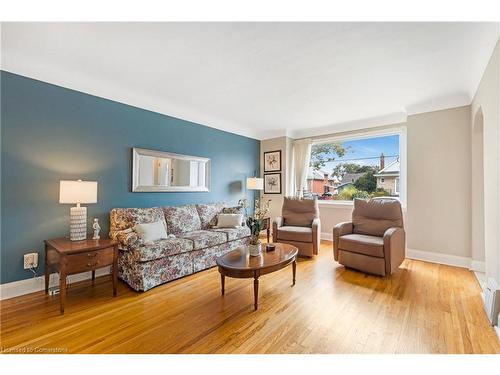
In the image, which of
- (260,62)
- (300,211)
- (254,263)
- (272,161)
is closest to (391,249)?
(300,211)

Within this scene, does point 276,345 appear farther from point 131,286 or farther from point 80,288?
point 80,288

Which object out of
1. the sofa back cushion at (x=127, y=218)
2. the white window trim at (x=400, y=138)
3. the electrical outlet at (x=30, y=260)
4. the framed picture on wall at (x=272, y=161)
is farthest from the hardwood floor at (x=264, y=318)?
the framed picture on wall at (x=272, y=161)

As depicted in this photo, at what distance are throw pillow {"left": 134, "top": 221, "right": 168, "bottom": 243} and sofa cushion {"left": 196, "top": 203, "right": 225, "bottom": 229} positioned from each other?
3.05ft

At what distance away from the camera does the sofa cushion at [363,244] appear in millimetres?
2818

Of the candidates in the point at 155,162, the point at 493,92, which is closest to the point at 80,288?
the point at 155,162

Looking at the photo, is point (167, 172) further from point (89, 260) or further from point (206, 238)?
point (89, 260)

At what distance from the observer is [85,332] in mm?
1762

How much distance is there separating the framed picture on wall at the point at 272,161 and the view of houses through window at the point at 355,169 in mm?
779

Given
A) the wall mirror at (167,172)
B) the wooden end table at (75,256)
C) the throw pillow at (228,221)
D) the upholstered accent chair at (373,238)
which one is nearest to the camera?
the wooden end table at (75,256)

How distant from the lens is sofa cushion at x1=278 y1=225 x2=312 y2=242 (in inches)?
144

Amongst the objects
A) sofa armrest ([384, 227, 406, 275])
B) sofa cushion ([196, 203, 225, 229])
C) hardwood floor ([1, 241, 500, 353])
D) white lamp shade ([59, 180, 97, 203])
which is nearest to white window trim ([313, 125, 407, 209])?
sofa armrest ([384, 227, 406, 275])

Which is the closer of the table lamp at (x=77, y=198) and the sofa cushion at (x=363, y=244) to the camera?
the table lamp at (x=77, y=198)

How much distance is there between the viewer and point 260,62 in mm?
2389

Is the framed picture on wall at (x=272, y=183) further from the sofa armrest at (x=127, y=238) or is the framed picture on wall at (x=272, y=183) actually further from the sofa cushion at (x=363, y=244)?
the sofa armrest at (x=127, y=238)
